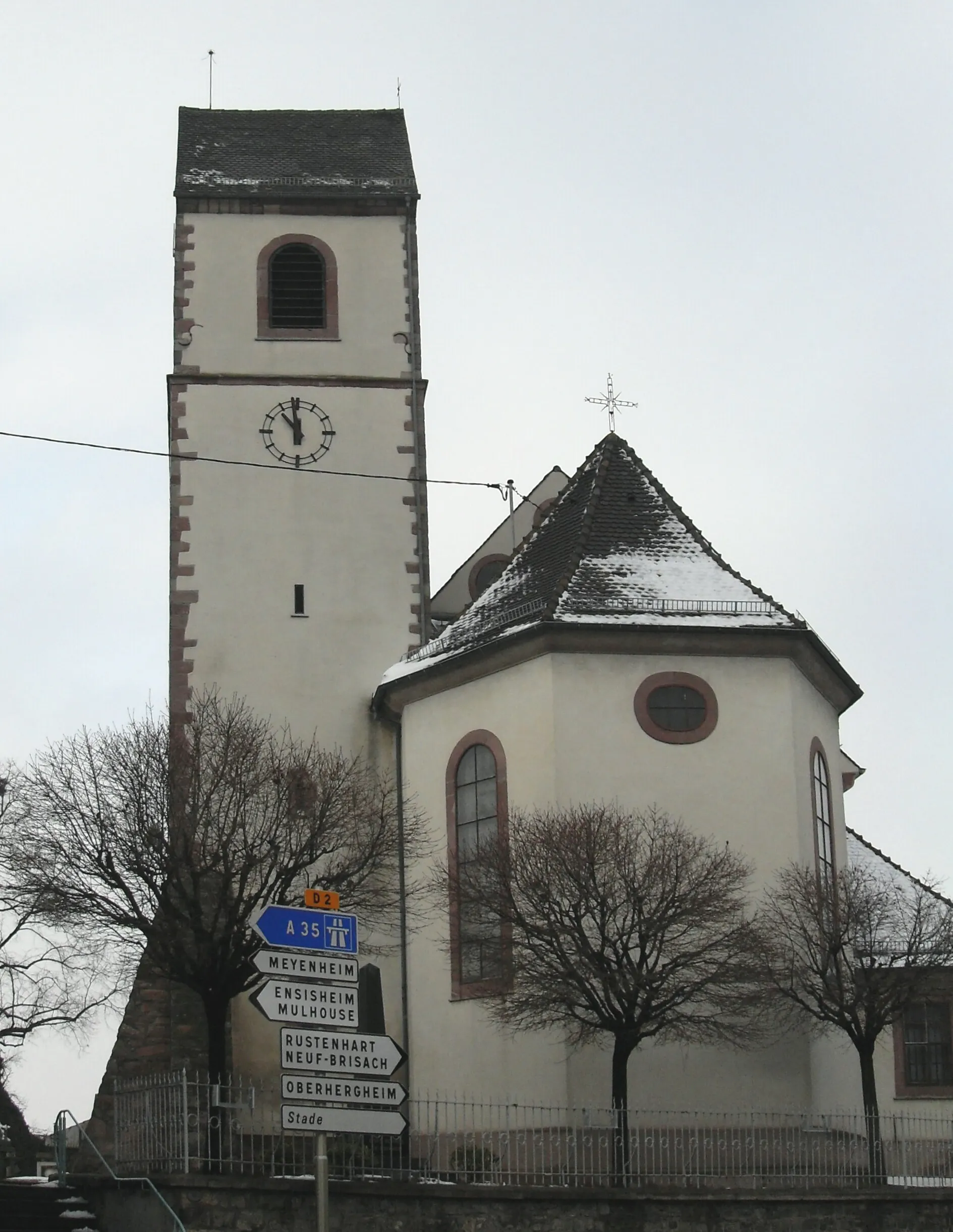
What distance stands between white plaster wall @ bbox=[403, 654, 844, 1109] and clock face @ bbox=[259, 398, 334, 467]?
6972 mm

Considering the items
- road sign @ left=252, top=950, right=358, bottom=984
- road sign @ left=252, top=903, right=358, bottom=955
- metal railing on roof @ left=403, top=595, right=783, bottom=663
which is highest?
metal railing on roof @ left=403, top=595, right=783, bottom=663

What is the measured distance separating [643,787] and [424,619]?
22.4 ft

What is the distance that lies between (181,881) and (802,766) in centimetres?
943

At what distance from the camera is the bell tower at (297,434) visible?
35.5m

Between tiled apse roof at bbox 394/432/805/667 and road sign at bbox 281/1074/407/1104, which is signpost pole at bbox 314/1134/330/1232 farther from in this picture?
tiled apse roof at bbox 394/432/805/667

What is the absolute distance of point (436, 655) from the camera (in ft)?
109

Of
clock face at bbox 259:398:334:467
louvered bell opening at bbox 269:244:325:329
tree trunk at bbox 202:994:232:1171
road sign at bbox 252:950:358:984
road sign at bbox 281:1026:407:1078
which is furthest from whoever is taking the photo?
louvered bell opening at bbox 269:244:325:329

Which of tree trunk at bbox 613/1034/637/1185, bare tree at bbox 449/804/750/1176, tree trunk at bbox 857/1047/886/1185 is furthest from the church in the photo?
tree trunk at bbox 613/1034/637/1185

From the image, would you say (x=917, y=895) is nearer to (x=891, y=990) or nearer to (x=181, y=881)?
(x=891, y=990)

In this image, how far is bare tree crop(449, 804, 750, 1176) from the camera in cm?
2683

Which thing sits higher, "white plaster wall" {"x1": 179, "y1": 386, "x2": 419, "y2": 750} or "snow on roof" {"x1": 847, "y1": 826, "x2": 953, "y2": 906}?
"white plaster wall" {"x1": 179, "y1": 386, "x2": 419, "y2": 750}

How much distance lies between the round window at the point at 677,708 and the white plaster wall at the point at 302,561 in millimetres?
5938

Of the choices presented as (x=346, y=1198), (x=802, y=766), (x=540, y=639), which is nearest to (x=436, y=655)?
(x=540, y=639)

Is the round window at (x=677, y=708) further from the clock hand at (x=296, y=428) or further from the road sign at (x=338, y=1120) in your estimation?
the road sign at (x=338, y=1120)
